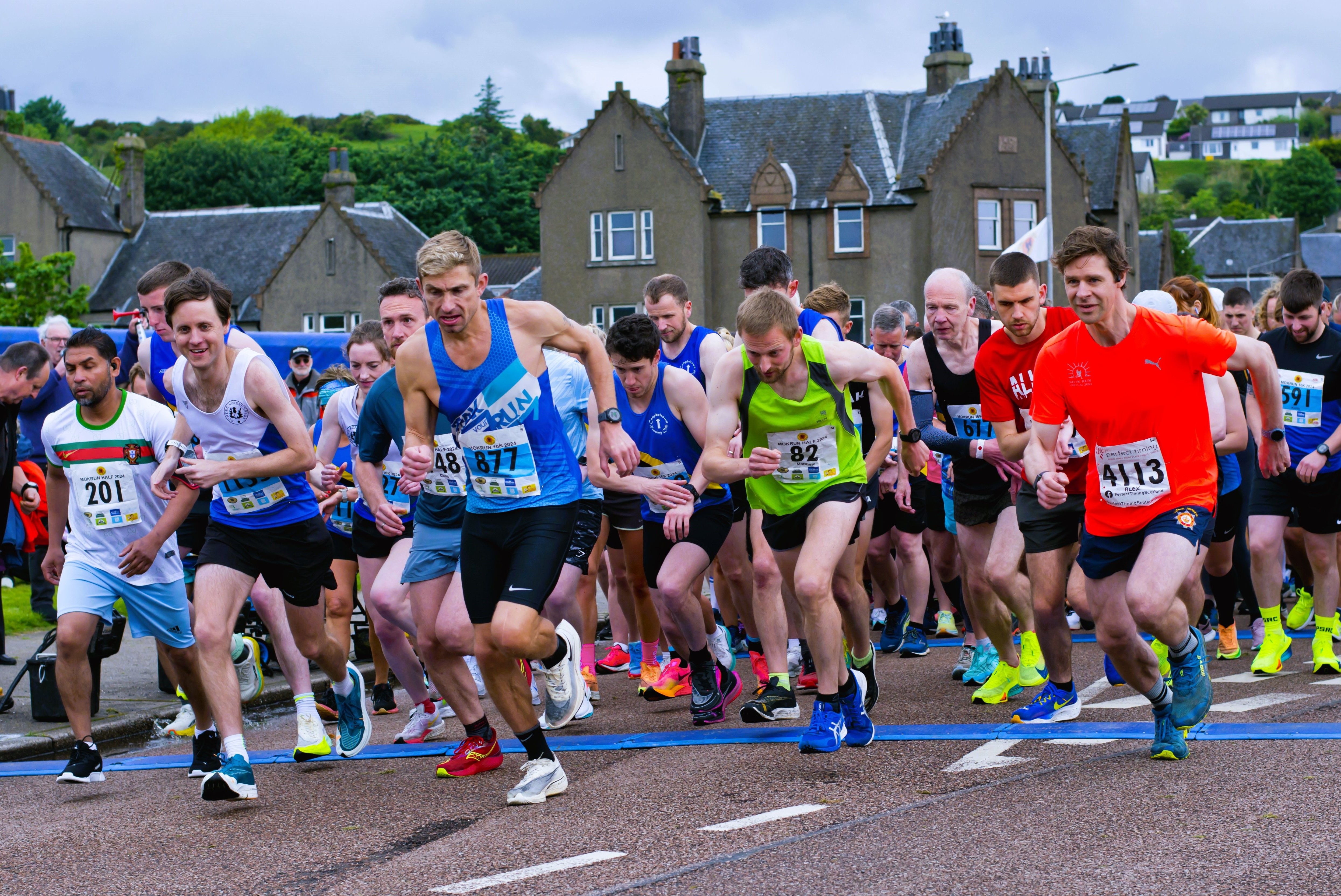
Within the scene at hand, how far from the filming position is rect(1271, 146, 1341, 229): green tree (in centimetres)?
14950

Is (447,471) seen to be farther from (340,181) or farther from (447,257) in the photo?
(340,181)

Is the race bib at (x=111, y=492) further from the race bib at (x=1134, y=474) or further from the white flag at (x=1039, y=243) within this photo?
the white flag at (x=1039, y=243)

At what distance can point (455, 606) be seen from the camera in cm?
653

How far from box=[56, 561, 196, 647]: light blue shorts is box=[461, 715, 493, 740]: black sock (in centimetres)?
134

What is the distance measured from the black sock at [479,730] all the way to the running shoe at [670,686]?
2.28 m

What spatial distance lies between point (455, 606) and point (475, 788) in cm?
78

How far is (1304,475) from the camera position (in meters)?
8.80

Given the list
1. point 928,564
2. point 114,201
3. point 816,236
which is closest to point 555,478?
point 928,564

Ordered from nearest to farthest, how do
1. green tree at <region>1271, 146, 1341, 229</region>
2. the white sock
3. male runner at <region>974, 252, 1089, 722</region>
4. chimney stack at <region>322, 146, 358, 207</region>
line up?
the white sock
male runner at <region>974, 252, 1089, 722</region>
chimney stack at <region>322, 146, 358, 207</region>
green tree at <region>1271, 146, 1341, 229</region>

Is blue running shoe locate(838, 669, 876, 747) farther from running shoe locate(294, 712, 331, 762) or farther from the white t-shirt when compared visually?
the white t-shirt

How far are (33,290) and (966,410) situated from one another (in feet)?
113

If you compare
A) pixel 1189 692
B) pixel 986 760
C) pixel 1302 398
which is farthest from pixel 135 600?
pixel 1302 398

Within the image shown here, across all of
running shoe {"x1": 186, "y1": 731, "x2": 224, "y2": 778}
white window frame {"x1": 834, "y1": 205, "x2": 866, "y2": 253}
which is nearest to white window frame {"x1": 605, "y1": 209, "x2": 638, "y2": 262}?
white window frame {"x1": 834, "y1": 205, "x2": 866, "y2": 253}

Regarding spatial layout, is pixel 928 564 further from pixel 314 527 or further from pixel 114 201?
pixel 114 201
